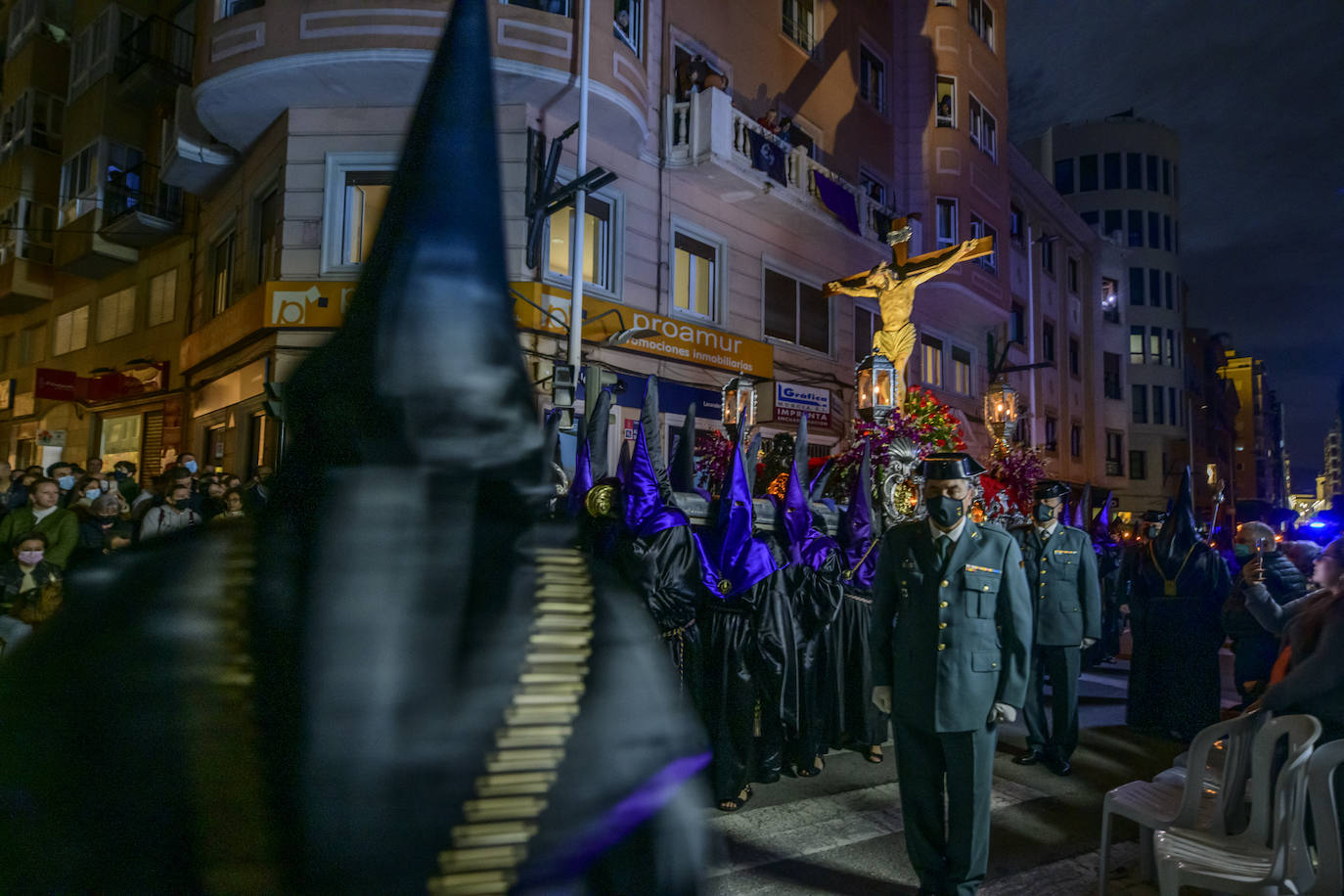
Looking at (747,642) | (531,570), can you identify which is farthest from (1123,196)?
(531,570)

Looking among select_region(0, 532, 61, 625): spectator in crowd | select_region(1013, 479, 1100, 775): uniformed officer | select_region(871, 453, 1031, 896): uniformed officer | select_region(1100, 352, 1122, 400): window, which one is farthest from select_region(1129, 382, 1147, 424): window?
select_region(0, 532, 61, 625): spectator in crowd

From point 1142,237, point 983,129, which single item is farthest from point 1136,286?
point 983,129

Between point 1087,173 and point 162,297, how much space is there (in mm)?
40787

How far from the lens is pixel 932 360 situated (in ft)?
71.7

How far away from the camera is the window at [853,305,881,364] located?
62.5 feet

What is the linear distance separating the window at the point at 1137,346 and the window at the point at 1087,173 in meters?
7.33

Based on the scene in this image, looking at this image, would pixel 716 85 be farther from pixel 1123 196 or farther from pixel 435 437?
pixel 1123 196

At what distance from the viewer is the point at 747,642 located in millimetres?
5797

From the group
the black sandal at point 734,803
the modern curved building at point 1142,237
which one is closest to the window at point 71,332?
the black sandal at point 734,803

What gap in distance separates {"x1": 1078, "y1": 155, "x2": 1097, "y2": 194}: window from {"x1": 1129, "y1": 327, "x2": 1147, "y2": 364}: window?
733 centimetres

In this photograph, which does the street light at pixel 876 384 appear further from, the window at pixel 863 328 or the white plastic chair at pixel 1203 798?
the window at pixel 863 328

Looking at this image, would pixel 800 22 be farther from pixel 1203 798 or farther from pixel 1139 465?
pixel 1139 465

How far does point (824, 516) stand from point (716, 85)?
10089 mm

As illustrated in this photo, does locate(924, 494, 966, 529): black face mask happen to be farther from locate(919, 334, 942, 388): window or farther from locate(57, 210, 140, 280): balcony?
locate(57, 210, 140, 280): balcony
